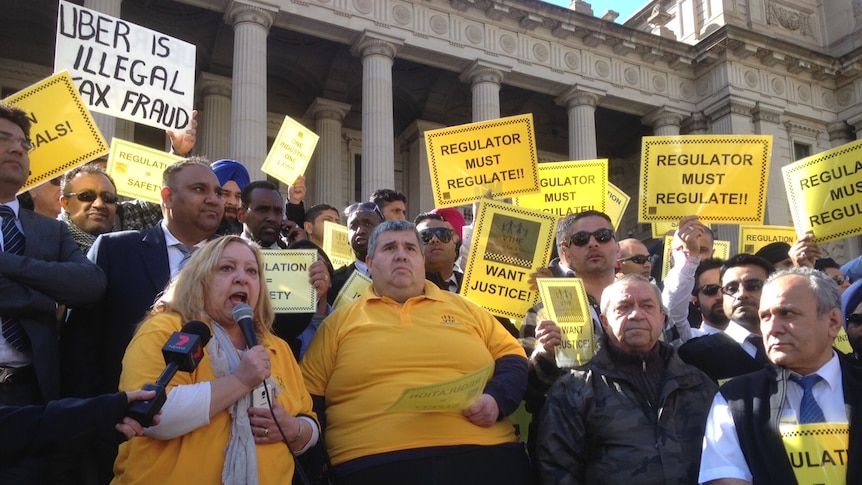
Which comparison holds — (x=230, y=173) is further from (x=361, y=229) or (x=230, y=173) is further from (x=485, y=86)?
(x=485, y=86)

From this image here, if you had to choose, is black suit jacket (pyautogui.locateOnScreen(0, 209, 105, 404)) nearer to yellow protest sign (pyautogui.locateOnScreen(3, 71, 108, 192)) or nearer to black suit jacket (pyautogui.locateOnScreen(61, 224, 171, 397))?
black suit jacket (pyautogui.locateOnScreen(61, 224, 171, 397))

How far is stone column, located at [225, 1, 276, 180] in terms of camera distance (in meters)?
17.8

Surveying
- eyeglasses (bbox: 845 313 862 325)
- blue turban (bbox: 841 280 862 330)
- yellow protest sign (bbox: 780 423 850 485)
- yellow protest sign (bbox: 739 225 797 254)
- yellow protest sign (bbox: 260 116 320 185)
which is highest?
yellow protest sign (bbox: 260 116 320 185)

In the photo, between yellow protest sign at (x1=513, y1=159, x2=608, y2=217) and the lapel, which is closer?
the lapel

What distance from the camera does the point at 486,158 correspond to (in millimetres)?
6742

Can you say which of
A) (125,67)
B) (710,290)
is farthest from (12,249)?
(710,290)

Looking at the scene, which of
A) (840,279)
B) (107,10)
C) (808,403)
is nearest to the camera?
(808,403)

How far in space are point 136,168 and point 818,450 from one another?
234 inches

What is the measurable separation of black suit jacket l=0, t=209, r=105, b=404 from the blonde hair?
54 cm

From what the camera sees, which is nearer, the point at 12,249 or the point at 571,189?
the point at 12,249

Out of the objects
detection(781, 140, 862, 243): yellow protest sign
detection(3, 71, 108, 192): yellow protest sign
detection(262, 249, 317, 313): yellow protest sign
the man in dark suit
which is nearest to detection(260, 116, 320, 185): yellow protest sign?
detection(3, 71, 108, 192): yellow protest sign

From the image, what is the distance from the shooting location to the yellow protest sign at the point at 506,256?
519 centimetres

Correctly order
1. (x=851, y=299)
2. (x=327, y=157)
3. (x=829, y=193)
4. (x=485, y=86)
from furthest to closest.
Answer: (x=327, y=157) → (x=485, y=86) → (x=829, y=193) → (x=851, y=299)

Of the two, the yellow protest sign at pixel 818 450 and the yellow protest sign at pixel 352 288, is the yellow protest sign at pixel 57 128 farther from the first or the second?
the yellow protest sign at pixel 818 450
